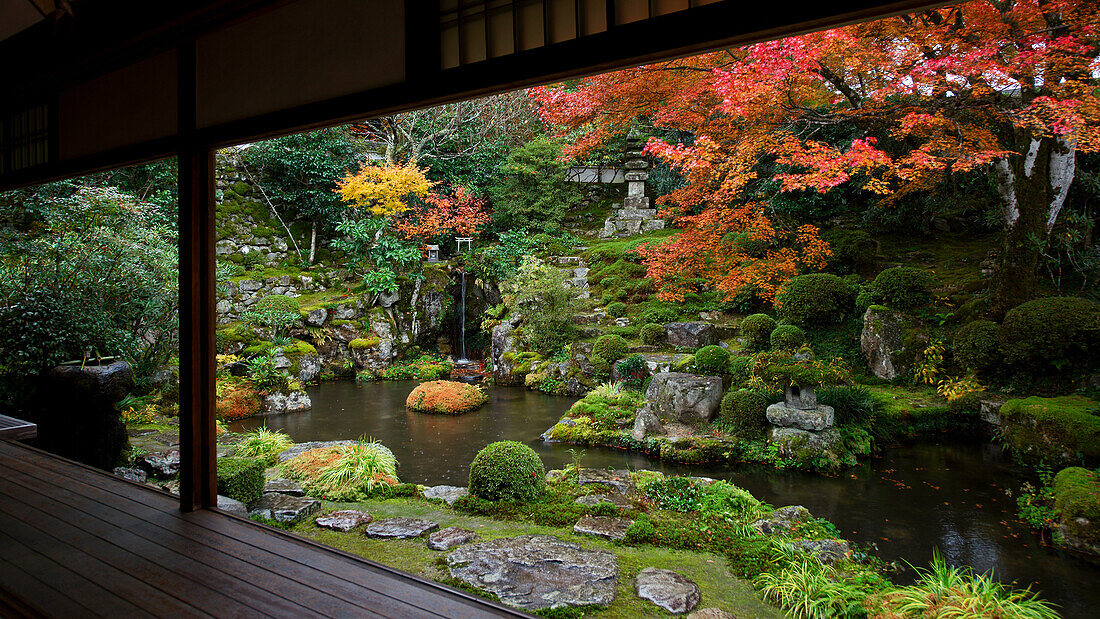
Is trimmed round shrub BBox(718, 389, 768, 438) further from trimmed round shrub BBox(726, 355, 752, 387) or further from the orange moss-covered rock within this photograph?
the orange moss-covered rock

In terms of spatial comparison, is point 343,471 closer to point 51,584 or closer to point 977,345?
point 51,584

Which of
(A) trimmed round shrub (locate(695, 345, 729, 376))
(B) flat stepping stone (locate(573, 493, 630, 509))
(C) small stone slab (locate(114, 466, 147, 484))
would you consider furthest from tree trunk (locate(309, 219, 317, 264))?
(B) flat stepping stone (locate(573, 493, 630, 509))

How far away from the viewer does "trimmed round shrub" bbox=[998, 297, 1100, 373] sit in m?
5.48

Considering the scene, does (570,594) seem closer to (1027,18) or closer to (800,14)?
(800,14)

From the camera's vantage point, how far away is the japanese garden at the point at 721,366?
137 inches

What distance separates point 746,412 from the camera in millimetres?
5996

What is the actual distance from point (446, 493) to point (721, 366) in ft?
13.0

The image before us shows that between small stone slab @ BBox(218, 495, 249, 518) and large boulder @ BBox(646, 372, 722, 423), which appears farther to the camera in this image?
large boulder @ BBox(646, 372, 722, 423)

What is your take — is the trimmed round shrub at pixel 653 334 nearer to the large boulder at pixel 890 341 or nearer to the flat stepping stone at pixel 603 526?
the large boulder at pixel 890 341

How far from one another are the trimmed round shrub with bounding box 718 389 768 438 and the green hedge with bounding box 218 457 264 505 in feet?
15.5

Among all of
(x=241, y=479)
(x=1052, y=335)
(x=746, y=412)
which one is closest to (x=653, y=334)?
(x=746, y=412)

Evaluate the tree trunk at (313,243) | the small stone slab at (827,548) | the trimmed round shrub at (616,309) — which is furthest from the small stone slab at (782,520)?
the tree trunk at (313,243)

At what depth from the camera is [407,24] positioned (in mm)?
1876

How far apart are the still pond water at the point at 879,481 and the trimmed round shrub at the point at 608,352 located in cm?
84
